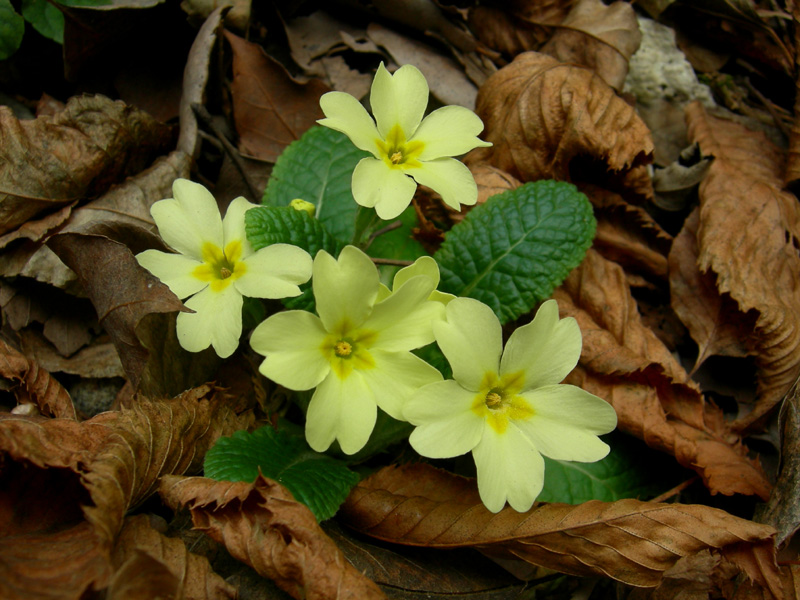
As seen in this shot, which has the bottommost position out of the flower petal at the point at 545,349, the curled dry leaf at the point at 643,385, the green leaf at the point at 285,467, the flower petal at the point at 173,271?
the green leaf at the point at 285,467

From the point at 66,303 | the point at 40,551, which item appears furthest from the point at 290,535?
the point at 66,303

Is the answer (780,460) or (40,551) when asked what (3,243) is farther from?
(780,460)

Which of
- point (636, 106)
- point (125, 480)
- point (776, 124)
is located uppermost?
point (776, 124)

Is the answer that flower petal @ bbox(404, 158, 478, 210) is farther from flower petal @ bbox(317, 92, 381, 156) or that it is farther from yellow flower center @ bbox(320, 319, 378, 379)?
yellow flower center @ bbox(320, 319, 378, 379)

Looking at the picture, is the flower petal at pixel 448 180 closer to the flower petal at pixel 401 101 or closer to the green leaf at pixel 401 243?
the flower petal at pixel 401 101

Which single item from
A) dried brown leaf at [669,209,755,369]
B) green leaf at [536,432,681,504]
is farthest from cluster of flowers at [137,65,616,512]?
dried brown leaf at [669,209,755,369]

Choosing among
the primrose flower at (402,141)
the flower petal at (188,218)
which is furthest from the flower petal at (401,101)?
the flower petal at (188,218)
